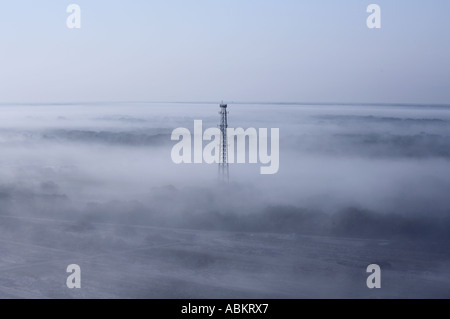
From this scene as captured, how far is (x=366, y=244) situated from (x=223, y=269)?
5848mm

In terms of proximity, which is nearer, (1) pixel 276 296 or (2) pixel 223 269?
(1) pixel 276 296

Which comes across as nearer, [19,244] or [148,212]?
[19,244]

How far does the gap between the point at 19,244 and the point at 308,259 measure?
9834 mm

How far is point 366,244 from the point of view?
18.2m

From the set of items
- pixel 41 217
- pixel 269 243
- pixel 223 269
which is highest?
pixel 41 217

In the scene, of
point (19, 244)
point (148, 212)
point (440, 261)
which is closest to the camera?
point (440, 261)

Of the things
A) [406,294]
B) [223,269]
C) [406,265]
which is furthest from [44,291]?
[406,265]

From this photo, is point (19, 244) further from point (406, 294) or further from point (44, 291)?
point (406, 294)

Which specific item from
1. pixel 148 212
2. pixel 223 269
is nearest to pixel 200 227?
pixel 148 212
